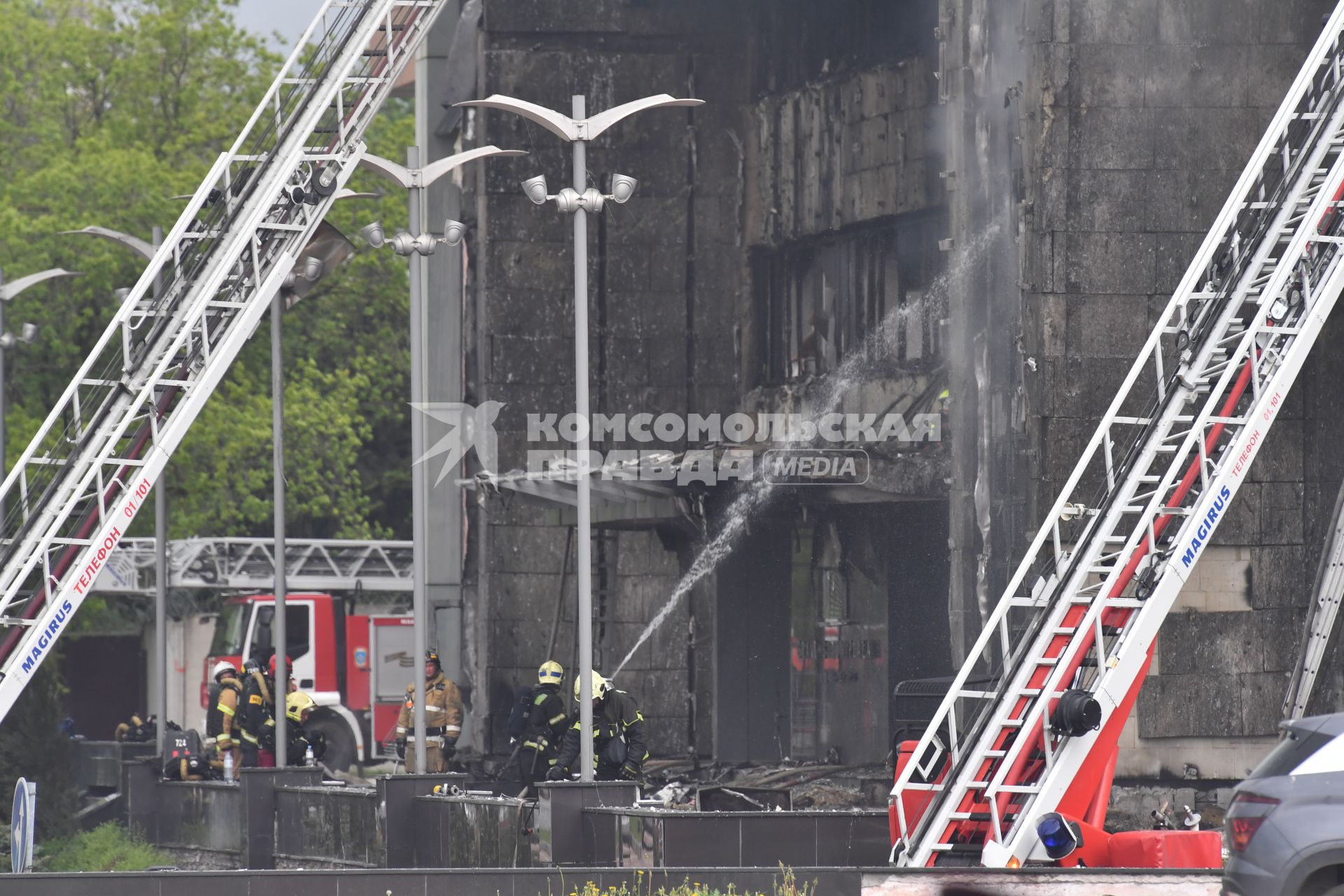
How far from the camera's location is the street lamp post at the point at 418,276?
74.5ft

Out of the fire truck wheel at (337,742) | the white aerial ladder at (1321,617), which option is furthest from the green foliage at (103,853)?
the white aerial ladder at (1321,617)

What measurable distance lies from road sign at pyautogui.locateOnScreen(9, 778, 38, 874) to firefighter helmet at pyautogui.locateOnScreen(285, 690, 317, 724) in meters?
6.85

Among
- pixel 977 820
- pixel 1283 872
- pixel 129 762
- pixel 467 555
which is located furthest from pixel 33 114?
pixel 1283 872

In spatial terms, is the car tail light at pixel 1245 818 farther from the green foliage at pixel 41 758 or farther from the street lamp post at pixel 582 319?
the green foliage at pixel 41 758

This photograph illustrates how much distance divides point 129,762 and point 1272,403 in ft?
49.9

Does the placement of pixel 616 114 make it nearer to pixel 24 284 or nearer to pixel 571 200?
pixel 571 200

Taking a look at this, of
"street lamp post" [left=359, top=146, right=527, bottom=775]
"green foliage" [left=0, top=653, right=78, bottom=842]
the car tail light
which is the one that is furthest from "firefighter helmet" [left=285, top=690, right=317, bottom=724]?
the car tail light

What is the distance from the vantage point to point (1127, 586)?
1745 cm

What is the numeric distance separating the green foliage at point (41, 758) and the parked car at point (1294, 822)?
59.8 feet

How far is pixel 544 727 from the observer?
66.5ft

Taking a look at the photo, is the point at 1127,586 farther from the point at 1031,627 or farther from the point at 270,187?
the point at 270,187

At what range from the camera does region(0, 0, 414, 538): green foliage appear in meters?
39.3

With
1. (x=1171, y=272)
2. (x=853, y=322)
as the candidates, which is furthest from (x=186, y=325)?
(x=853, y=322)

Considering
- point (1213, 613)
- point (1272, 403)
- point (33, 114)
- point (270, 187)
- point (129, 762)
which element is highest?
point (33, 114)
